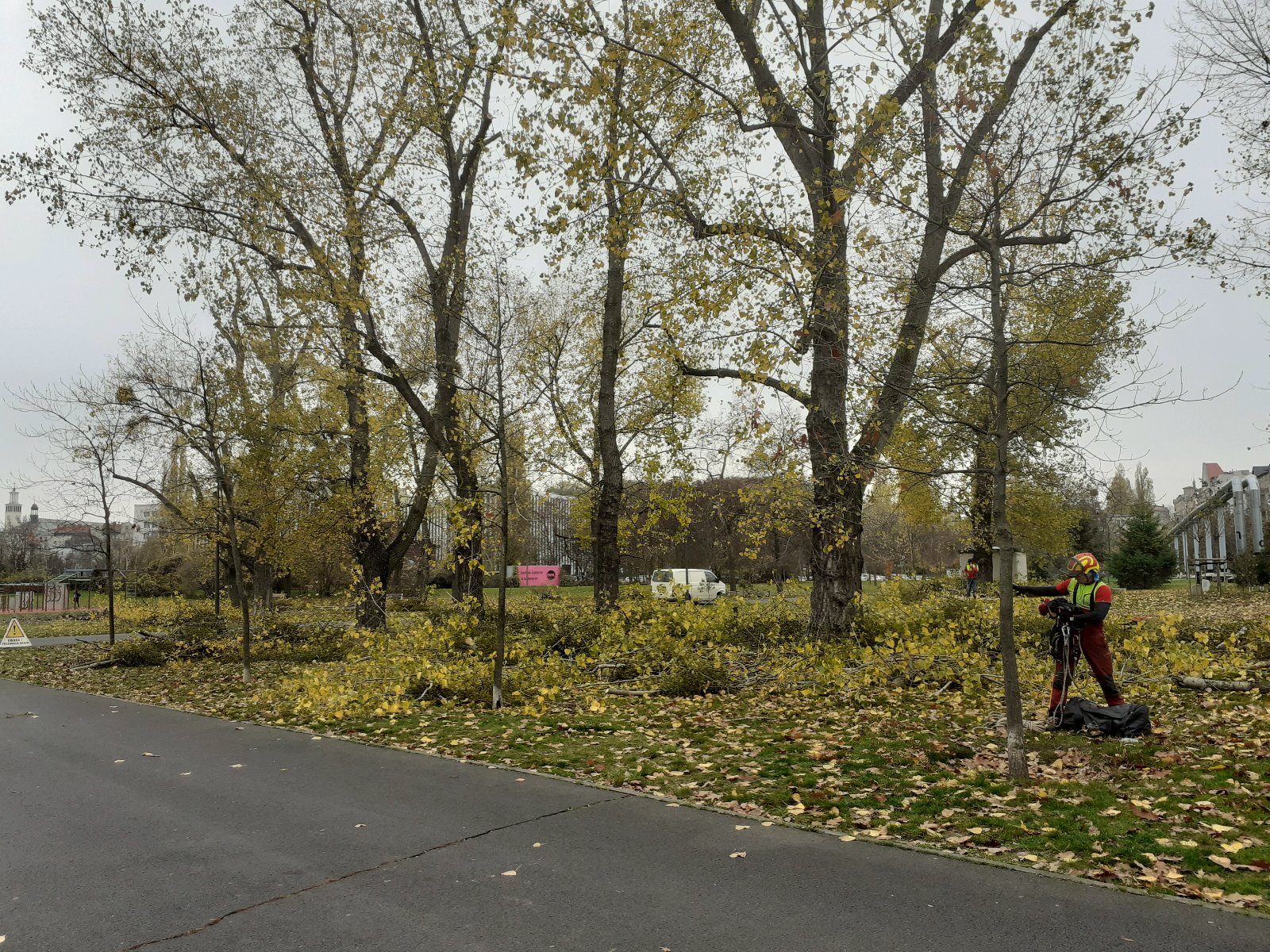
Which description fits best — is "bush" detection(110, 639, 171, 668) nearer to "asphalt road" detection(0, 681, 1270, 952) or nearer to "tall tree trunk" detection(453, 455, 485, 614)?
"tall tree trunk" detection(453, 455, 485, 614)

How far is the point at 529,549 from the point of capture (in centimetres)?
5391

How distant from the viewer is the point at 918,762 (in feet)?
21.5

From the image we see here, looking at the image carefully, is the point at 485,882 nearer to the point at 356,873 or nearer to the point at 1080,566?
the point at 356,873

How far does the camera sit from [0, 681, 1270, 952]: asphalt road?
370 centimetres

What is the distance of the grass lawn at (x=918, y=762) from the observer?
4.58m

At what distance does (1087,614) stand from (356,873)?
240 inches

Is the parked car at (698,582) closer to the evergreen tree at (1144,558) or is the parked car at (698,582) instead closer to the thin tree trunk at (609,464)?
the thin tree trunk at (609,464)

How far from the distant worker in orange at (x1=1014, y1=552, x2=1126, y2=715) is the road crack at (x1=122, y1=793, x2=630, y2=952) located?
4.19 meters

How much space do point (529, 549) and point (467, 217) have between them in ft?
119

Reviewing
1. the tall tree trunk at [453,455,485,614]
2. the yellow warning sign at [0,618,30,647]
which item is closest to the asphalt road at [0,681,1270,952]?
the tall tree trunk at [453,455,485,614]

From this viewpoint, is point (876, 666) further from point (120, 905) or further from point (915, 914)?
point (120, 905)

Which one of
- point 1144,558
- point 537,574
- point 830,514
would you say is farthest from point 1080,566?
point 537,574

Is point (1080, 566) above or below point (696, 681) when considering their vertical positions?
above

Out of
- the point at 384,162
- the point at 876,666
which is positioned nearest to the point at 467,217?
the point at 384,162
